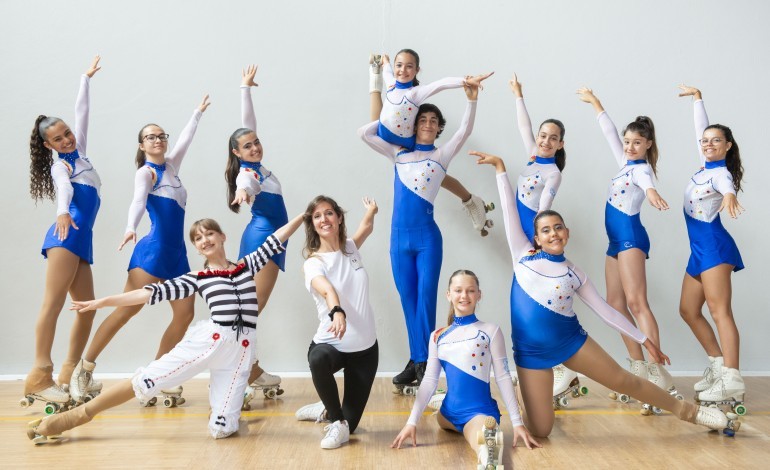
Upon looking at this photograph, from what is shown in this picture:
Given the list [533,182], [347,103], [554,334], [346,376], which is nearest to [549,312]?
[554,334]

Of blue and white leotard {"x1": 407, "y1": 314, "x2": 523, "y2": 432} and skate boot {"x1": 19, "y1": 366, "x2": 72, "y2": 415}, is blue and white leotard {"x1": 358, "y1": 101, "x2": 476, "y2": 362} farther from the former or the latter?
skate boot {"x1": 19, "y1": 366, "x2": 72, "y2": 415}

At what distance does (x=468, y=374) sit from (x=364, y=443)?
1.86 feet

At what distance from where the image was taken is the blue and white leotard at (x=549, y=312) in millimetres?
3445

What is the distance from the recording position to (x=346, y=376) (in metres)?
3.58

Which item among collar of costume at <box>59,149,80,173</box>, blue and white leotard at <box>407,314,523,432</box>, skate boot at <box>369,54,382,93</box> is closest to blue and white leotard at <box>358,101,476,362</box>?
skate boot at <box>369,54,382,93</box>

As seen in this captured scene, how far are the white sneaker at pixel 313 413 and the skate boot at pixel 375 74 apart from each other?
6.15 ft

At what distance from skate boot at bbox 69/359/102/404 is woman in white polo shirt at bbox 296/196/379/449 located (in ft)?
4.68

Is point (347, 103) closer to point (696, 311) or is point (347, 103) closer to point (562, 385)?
point (562, 385)

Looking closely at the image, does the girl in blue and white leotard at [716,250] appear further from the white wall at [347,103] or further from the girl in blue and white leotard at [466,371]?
the girl in blue and white leotard at [466,371]

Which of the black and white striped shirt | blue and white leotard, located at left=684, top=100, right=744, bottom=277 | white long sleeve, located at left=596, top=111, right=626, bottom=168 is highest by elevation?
white long sleeve, located at left=596, top=111, right=626, bottom=168

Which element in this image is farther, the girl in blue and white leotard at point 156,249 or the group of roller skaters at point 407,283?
the girl in blue and white leotard at point 156,249

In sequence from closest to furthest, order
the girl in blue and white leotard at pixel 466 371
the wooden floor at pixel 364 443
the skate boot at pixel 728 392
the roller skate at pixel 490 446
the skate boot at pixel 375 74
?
the roller skate at pixel 490 446 < the wooden floor at pixel 364 443 < the girl in blue and white leotard at pixel 466 371 < the skate boot at pixel 728 392 < the skate boot at pixel 375 74

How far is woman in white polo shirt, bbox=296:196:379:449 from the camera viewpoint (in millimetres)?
3436

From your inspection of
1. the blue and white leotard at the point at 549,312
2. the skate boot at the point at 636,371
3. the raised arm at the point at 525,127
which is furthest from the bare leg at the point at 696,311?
the raised arm at the point at 525,127
